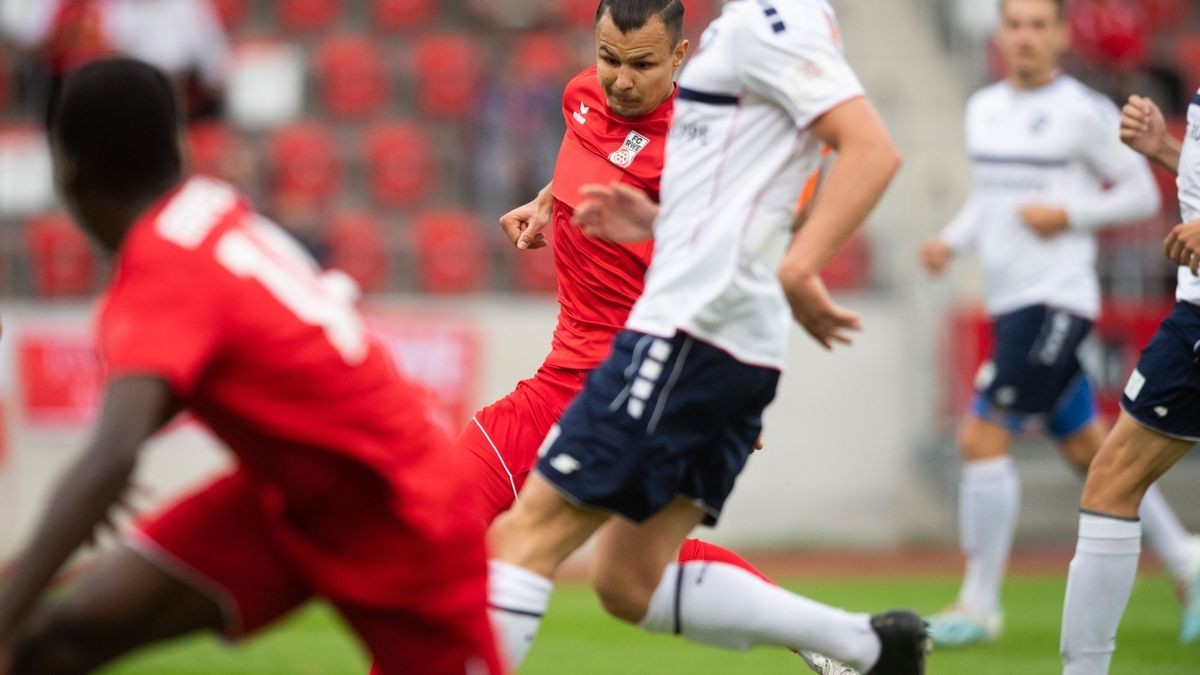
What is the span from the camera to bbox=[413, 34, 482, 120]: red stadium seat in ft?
49.9

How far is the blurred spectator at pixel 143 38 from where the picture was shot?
1341 cm

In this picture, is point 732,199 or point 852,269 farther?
point 852,269

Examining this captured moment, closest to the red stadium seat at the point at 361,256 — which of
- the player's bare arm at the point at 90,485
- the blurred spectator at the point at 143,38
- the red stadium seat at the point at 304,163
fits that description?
→ the red stadium seat at the point at 304,163

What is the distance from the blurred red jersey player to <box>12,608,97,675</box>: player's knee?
187cm

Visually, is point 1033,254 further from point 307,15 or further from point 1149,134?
point 307,15

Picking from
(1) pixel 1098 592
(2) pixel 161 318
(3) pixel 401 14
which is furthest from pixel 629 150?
(3) pixel 401 14

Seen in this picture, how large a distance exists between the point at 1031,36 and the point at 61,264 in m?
8.30

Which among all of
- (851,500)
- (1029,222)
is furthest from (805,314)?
(851,500)

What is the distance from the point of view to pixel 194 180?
136 inches

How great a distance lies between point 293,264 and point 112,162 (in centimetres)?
44

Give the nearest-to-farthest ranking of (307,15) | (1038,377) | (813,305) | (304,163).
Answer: (813,305) → (1038,377) → (304,163) → (307,15)

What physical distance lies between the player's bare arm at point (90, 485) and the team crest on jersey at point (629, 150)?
2426mm

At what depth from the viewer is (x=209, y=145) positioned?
13906mm

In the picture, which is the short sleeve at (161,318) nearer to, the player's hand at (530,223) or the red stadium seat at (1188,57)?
the player's hand at (530,223)
